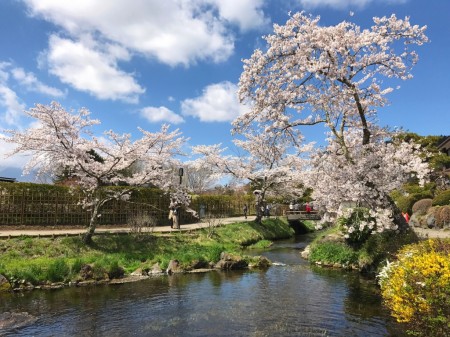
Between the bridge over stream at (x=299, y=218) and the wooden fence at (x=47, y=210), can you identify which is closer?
the wooden fence at (x=47, y=210)

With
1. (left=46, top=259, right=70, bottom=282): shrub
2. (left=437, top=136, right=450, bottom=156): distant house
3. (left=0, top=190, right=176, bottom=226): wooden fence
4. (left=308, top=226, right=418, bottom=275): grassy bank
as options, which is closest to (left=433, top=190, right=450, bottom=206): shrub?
(left=308, top=226, right=418, bottom=275): grassy bank

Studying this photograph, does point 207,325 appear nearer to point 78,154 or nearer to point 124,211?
point 78,154

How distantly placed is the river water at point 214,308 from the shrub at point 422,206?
60.4 feet

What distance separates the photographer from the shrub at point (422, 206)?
31.1m

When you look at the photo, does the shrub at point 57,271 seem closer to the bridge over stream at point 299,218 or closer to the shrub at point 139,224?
the shrub at point 139,224

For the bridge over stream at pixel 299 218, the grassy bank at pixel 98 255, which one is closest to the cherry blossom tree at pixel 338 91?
the grassy bank at pixel 98 255

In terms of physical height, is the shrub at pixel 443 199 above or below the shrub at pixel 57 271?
above

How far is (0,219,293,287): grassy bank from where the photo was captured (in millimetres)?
14859

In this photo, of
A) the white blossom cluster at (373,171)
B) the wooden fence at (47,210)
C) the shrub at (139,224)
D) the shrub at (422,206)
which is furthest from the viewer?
the shrub at (422,206)

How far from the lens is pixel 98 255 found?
59.6 feet

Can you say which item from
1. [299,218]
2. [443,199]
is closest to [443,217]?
[443,199]

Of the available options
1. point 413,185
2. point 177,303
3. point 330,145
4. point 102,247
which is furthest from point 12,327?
point 413,185

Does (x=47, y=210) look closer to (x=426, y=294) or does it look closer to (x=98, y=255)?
(x=98, y=255)

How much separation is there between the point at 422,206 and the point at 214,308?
87.2ft
